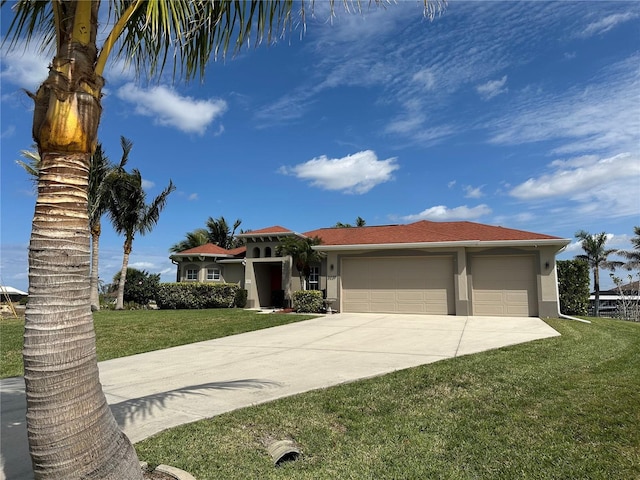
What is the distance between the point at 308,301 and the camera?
62.5 feet

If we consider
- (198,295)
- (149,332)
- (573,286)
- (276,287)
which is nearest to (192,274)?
(198,295)

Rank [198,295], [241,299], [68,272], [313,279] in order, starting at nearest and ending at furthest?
[68,272], [313,279], [241,299], [198,295]

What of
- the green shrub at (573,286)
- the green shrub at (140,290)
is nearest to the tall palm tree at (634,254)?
the green shrub at (573,286)

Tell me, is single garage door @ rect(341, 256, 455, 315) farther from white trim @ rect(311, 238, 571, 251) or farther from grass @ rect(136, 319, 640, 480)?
grass @ rect(136, 319, 640, 480)

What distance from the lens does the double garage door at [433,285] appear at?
16719 mm

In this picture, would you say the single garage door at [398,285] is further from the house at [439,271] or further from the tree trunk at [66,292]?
the tree trunk at [66,292]

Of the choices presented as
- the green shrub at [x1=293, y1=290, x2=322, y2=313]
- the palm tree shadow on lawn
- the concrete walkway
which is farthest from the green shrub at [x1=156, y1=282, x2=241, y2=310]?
the palm tree shadow on lawn

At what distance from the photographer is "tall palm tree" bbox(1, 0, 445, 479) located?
2.65 m

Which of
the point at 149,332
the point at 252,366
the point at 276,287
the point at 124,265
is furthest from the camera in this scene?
the point at 124,265

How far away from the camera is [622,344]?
9773mm

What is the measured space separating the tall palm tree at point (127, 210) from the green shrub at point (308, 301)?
1222cm

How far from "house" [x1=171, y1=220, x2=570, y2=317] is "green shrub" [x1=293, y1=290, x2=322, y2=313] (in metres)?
0.50

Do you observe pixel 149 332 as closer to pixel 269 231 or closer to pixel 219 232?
pixel 269 231

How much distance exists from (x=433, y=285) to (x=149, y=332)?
11.0m
